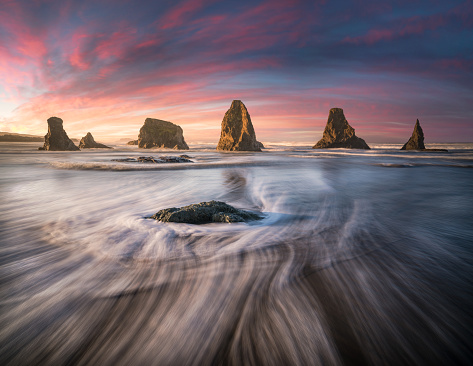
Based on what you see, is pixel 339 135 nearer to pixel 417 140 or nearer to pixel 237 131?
pixel 417 140

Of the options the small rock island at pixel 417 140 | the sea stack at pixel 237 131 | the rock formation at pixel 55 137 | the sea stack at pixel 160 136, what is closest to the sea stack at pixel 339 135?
the small rock island at pixel 417 140

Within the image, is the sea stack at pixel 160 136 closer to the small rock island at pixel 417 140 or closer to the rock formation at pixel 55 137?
the rock formation at pixel 55 137

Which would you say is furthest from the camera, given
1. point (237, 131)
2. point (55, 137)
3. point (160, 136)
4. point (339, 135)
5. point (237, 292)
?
point (160, 136)

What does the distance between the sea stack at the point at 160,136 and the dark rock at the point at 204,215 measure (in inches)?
3306

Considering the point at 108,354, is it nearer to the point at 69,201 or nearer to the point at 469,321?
the point at 469,321

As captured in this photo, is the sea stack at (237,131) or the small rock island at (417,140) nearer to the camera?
the small rock island at (417,140)

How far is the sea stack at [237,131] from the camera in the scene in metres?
55.6

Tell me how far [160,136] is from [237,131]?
45419 millimetres

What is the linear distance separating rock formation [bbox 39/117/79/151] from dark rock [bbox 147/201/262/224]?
6388 centimetres

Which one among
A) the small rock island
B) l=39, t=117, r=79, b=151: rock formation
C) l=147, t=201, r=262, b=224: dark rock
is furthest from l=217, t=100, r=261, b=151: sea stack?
l=147, t=201, r=262, b=224: dark rock

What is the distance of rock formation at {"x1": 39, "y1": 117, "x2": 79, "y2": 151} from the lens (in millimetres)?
52969

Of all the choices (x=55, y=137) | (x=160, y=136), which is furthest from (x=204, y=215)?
(x=160, y=136)

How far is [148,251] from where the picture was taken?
2.85 meters

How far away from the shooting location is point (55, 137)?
53438 mm
